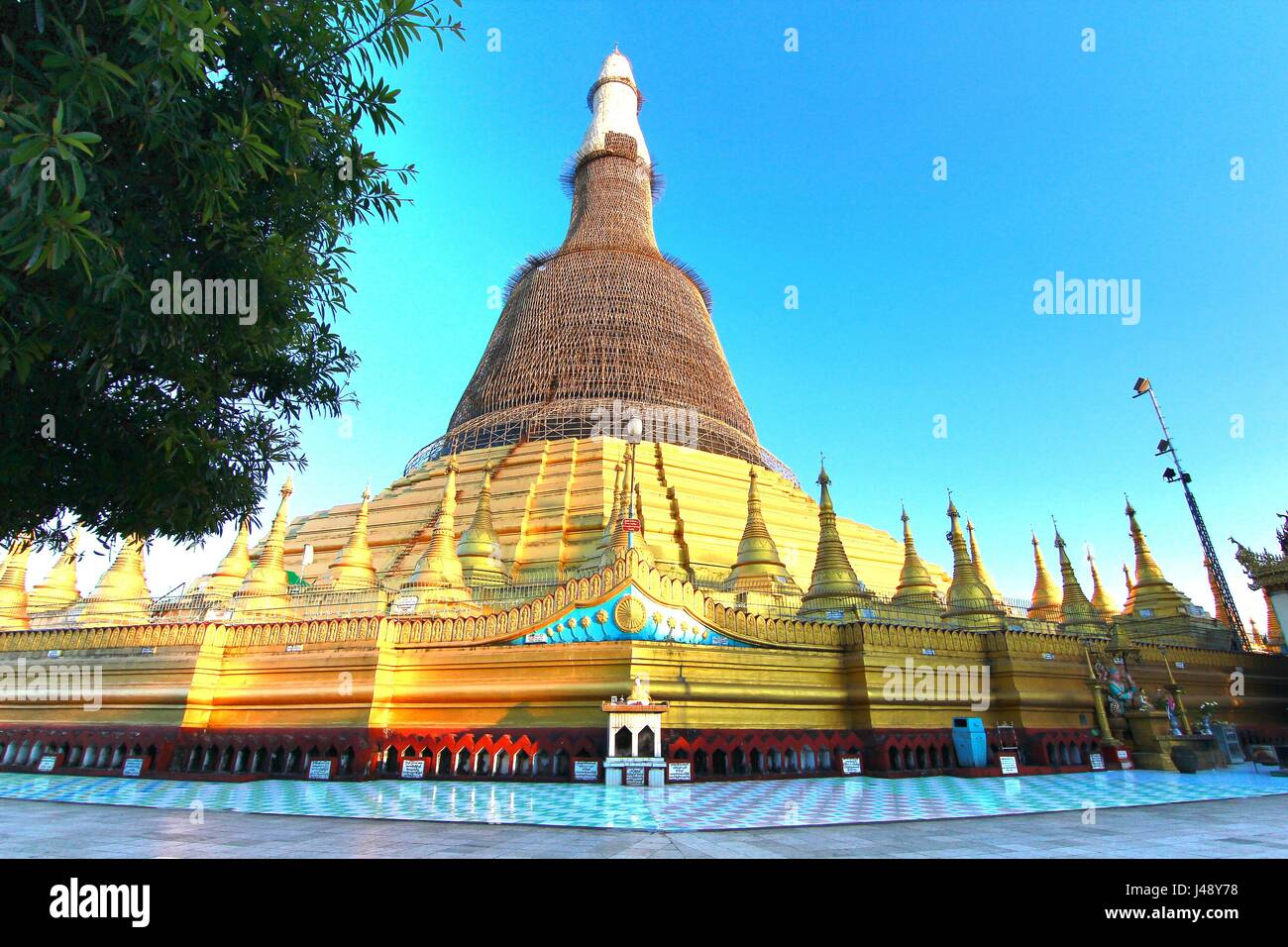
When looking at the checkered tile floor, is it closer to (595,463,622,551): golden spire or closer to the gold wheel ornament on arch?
the gold wheel ornament on arch

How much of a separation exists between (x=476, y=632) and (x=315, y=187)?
9475 mm

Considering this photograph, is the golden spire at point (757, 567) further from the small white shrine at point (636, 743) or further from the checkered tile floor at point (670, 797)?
the small white shrine at point (636, 743)

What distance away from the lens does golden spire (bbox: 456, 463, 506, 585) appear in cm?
2075

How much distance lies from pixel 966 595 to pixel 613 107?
5273cm

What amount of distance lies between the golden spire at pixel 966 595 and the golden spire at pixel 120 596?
70.8 ft

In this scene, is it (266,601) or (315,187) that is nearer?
(315,187)

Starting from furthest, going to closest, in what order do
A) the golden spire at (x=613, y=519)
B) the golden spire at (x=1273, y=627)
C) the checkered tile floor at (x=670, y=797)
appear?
1. the golden spire at (x=1273, y=627)
2. the golden spire at (x=613, y=519)
3. the checkered tile floor at (x=670, y=797)

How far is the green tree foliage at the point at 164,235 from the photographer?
4.79 metres

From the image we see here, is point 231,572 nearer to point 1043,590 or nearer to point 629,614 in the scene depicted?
point 629,614

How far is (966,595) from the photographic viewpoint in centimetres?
1959

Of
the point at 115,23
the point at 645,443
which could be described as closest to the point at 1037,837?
the point at 115,23

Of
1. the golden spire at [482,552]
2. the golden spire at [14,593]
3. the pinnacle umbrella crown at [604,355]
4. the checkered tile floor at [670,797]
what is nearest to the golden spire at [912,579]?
the checkered tile floor at [670,797]
